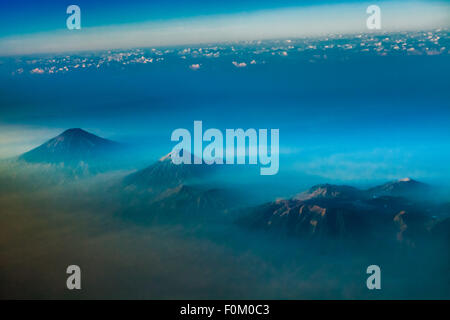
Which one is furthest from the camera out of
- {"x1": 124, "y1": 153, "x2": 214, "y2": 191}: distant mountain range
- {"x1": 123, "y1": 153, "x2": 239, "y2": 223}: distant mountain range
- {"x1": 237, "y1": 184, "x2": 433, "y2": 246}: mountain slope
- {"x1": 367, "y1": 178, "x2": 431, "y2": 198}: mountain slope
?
{"x1": 124, "y1": 153, "x2": 214, "y2": 191}: distant mountain range

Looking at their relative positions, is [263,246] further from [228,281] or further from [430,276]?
[430,276]

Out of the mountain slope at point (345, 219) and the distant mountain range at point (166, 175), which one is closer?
the mountain slope at point (345, 219)

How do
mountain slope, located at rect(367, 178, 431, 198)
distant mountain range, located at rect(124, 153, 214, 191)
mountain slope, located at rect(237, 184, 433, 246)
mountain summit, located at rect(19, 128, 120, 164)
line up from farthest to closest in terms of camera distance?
1. mountain summit, located at rect(19, 128, 120, 164)
2. distant mountain range, located at rect(124, 153, 214, 191)
3. mountain slope, located at rect(367, 178, 431, 198)
4. mountain slope, located at rect(237, 184, 433, 246)

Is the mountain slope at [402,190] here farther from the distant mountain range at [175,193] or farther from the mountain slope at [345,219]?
the distant mountain range at [175,193]

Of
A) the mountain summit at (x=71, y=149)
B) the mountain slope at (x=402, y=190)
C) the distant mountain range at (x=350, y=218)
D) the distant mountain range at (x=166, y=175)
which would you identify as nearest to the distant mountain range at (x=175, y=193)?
the distant mountain range at (x=166, y=175)

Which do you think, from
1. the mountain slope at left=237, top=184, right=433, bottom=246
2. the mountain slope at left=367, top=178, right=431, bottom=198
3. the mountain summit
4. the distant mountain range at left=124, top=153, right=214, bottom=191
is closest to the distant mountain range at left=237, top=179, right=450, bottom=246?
the mountain slope at left=237, top=184, right=433, bottom=246

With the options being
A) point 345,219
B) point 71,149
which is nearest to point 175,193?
point 345,219

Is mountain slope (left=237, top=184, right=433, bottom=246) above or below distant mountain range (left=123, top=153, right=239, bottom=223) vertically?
below

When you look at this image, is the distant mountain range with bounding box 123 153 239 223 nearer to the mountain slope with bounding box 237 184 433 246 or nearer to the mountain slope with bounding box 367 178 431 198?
the mountain slope with bounding box 237 184 433 246

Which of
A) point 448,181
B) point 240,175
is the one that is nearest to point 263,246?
point 240,175
